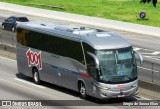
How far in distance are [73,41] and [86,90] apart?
8.81 ft

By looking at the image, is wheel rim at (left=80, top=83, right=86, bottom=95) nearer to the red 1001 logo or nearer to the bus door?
the bus door

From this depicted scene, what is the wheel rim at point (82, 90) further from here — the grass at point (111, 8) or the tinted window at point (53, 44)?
the grass at point (111, 8)

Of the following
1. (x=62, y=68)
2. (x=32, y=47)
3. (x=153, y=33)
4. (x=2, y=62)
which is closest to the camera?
(x=62, y=68)

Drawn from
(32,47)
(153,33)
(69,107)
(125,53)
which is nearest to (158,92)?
(125,53)

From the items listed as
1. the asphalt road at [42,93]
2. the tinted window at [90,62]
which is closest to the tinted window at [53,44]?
the tinted window at [90,62]

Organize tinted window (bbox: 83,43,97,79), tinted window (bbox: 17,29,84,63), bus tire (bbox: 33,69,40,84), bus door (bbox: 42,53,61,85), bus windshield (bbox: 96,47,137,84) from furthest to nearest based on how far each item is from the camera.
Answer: bus tire (bbox: 33,69,40,84), bus door (bbox: 42,53,61,85), tinted window (bbox: 17,29,84,63), tinted window (bbox: 83,43,97,79), bus windshield (bbox: 96,47,137,84)

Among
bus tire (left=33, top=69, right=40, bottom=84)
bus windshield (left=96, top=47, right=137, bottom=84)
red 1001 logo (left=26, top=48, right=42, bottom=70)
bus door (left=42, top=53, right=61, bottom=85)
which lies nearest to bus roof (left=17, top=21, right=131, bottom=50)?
bus windshield (left=96, top=47, right=137, bottom=84)

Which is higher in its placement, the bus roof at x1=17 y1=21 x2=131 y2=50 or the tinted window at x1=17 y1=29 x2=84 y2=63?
the bus roof at x1=17 y1=21 x2=131 y2=50

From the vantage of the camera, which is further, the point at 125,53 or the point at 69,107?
the point at 125,53

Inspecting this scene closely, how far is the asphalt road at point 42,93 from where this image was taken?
74.7 feet

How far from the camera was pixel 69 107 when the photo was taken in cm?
2192

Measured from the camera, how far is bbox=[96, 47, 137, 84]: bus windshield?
22531 millimetres

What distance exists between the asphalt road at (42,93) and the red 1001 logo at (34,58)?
110 centimetres

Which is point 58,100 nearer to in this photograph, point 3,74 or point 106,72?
point 106,72
